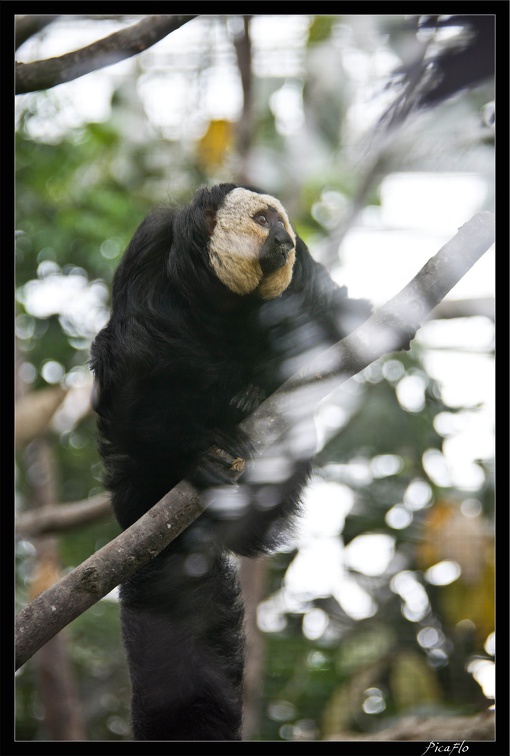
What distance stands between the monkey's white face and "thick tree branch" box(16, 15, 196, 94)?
0.49 metres

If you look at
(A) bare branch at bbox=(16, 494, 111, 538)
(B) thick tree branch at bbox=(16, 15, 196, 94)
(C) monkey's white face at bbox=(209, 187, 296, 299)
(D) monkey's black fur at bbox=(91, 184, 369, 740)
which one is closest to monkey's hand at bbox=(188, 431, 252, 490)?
(D) monkey's black fur at bbox=(91, 184, 369, 740)

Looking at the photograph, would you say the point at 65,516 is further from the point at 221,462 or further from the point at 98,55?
the point at 98,55

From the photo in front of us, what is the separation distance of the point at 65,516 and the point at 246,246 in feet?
5.65

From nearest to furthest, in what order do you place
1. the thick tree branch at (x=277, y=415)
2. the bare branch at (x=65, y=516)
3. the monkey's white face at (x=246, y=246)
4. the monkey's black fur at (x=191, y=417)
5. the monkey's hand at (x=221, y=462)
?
the thick tree branch at (x=277, y=415), the monkey's hand at (x=221, y=462), the monkey's black fur at (x=191, y=417), the monkey's white face at (x=246, y=246), the bare branch at (x=65, y=516)

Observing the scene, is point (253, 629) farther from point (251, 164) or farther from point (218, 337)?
point (251, 164)

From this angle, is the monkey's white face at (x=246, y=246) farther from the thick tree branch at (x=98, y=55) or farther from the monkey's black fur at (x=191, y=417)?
the thick tree branch at (x=98, y=55)

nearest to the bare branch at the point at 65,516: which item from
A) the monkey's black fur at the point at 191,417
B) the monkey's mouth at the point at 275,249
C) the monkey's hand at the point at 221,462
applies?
the monkey's black fur at the point at 191,417

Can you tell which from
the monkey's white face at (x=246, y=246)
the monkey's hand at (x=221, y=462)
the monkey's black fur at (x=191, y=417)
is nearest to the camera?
the monkey's hand at (x=221, y=462)

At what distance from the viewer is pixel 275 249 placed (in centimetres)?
199

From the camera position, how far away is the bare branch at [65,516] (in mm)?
3234

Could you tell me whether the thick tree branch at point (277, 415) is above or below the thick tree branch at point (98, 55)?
below

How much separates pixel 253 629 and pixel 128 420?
2.94 ft

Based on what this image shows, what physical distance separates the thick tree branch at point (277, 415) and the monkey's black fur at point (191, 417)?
93mm

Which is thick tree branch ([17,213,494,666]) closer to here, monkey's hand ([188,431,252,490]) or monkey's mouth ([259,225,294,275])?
monkey's hand ([188,431,252,490])
